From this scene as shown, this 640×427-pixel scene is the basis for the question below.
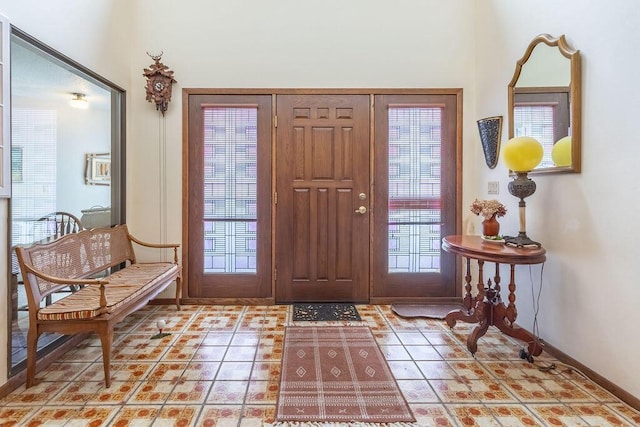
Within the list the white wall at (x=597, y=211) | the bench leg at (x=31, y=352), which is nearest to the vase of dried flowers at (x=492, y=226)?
the white wall at (x=597, y=211)

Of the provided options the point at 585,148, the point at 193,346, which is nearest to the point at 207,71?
the point at 193,346

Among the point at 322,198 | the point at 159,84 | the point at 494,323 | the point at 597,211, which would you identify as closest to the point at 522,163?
the point at 597,211

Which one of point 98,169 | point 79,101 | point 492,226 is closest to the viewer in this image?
point 492,226

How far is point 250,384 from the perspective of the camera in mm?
1998

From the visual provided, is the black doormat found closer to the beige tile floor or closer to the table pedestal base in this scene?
the beige tile floor

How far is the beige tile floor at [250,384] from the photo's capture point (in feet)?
5.61

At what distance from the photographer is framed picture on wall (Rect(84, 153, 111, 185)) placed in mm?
2748

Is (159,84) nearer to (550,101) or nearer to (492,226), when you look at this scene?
(492,226)

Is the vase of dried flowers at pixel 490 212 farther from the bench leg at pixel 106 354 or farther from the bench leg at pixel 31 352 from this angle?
the bench leg at pixel 31 352

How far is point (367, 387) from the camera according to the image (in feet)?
6.44

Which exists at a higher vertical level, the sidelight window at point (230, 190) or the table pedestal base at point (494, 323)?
the sidelight window at point (230, 190)

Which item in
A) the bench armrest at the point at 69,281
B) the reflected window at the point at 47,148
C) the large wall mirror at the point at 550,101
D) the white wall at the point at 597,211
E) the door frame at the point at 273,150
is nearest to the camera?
the white wall at the point at 597,211

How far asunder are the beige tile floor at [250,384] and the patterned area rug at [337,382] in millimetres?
76

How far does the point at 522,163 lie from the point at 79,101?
3334 mm
